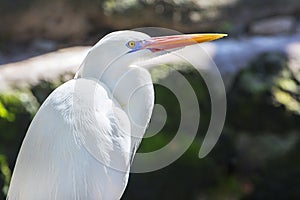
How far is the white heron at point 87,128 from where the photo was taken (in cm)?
165

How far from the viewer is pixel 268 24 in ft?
11.3

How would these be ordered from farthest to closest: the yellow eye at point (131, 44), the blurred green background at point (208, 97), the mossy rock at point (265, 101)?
1. the mossy rock at point (265, 101)
2. the blurred green background at point (208, 97)
3. the yellow eye at point (131, 44)

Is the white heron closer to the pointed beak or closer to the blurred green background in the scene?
the pointed beak

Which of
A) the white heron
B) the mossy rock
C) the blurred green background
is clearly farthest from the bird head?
the mossy rock

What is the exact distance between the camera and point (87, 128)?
5.43ft

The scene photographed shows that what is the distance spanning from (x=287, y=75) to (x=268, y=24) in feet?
1.68

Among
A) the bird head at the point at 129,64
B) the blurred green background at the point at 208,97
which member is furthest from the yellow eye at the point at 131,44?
the blurred green background at the point at 208,97

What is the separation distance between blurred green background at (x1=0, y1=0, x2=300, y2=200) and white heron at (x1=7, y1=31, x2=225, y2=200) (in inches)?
37.7

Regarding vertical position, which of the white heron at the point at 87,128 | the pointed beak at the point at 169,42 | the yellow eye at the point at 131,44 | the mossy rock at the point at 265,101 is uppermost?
the yellow eye at the point at 131,44

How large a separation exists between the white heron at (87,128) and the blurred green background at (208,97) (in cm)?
96

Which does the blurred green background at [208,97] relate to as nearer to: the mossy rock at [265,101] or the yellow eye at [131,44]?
the mossy rock at [265,101]

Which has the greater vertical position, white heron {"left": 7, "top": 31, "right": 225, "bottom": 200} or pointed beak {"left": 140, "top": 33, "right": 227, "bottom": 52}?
pointed beak {"left": 140, "top": 33, "right": 227, "bottom": 52}

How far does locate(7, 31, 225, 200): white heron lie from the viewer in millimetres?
1648

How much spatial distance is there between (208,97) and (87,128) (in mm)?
1335
